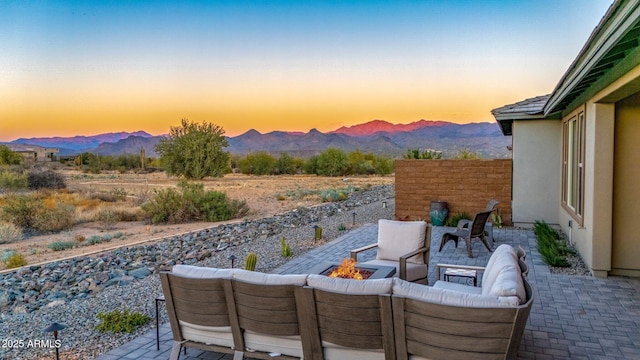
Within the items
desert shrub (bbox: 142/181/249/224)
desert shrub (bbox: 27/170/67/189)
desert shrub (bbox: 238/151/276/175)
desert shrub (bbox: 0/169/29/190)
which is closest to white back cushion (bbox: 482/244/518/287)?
desert shrub (bbox: 142/181/249/224)

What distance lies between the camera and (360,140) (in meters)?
73.8

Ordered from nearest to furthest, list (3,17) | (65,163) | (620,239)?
1. (620,239)
2. (3,17)
3. (65,163)

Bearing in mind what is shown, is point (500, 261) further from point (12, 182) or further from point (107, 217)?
point (12, 182)

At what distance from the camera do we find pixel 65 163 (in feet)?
177

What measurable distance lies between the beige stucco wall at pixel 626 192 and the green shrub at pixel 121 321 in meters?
6.66

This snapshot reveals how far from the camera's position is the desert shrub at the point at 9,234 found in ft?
42.5

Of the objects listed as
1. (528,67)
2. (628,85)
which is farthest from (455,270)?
(528,67)

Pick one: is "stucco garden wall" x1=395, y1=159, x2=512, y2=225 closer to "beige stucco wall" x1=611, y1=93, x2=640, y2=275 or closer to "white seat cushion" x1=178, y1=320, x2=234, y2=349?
"beige stucco wall" x1=611, y1=93, x2=640, y2=275

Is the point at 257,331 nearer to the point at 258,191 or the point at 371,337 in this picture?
the point at 371,337

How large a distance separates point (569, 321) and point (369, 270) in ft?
7.27

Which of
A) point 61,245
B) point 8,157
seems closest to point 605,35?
point 61,245

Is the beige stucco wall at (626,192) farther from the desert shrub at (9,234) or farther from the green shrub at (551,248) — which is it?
the desert shrub at (9,234)

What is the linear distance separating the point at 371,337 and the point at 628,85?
437 cm

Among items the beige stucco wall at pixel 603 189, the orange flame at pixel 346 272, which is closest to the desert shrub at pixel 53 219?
the orange flame at pixel 346 272
